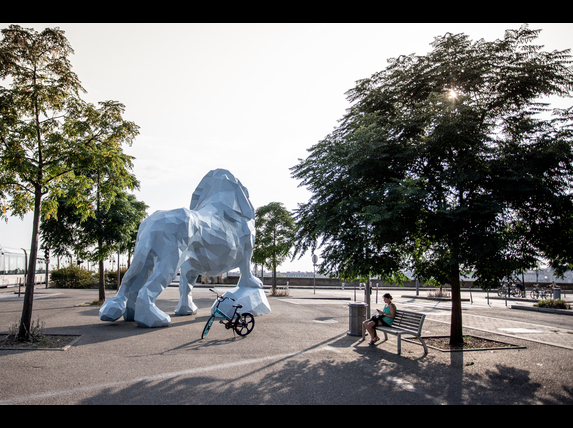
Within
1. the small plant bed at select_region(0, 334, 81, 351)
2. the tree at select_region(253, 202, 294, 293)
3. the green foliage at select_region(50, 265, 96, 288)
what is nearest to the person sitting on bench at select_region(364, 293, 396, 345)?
the small plant bed at select_region(0, 334, 81, 351)

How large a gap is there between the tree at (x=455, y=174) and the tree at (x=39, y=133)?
5754 millimetres

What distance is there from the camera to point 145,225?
10.3 m

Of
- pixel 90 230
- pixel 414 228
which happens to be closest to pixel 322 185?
pixel 414 228

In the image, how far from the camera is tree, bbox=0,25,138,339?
8.68 meters

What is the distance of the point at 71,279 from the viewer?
3189 cm

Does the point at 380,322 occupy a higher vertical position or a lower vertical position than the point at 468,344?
higher

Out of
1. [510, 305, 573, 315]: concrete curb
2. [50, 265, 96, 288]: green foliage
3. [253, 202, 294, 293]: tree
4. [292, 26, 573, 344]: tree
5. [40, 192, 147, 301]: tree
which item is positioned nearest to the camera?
[292, 26, 573, 344]: tree

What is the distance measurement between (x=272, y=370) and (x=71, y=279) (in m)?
31.3

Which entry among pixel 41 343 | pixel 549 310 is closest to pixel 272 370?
pixel 41 343

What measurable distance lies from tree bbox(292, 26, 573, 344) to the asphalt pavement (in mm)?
1876

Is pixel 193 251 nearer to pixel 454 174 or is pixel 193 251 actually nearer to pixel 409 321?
pixel 409 321

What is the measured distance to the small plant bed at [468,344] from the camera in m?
8.72

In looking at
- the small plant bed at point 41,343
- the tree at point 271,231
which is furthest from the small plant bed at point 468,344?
the tree at point 271,231

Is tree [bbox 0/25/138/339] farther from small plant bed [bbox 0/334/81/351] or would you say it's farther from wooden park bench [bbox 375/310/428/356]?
wooden park bench [bbox 375/310/428/356]
